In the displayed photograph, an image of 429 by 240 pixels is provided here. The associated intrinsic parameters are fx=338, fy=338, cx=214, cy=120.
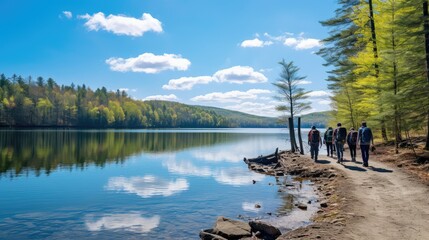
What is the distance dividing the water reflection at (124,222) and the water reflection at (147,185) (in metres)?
4.19

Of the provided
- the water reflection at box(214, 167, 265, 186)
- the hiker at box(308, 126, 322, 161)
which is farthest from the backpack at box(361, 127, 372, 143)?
the water reflection at box(214, 167, 265, 186)

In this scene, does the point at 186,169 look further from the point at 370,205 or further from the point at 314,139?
the point at 370,205

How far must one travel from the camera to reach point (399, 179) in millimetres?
15836

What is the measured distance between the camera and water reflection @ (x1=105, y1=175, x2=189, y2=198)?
62.6 ft

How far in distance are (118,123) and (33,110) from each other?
45.8 m

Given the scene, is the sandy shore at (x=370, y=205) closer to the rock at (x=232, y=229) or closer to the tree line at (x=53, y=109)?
the rock at (x=232, y=229)

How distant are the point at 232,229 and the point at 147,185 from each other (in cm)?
1184

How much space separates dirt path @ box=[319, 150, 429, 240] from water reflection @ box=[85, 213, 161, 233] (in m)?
7.02

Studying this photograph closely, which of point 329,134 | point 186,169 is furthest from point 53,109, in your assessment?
point 329,134

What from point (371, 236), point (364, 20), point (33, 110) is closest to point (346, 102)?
point (364, 20)

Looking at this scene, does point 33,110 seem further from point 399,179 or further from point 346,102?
point 399,179

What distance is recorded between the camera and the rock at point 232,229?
34.0ft

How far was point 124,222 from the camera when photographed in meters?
13.2

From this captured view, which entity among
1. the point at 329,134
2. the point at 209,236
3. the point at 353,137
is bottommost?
the point at 209,236
